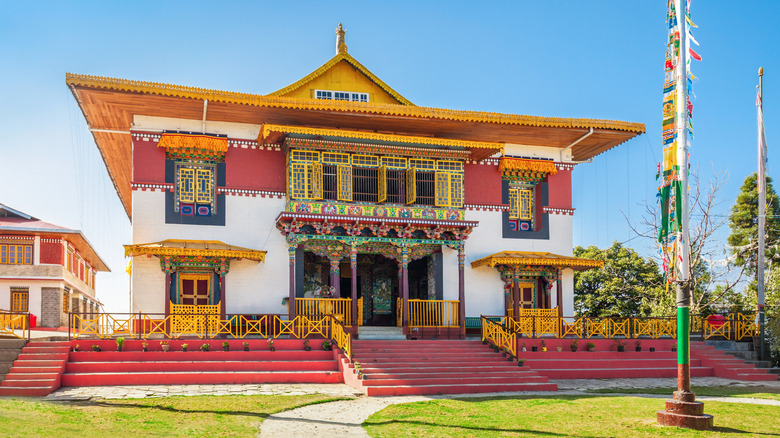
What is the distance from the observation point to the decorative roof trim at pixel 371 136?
76.0 ft

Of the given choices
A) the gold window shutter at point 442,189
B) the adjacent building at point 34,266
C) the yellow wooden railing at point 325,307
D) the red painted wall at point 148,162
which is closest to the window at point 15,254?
the adjacent building at point 34,266

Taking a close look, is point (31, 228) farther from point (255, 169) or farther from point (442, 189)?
point (442, 189)

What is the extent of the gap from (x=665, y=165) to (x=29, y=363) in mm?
15007

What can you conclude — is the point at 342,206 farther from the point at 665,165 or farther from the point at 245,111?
the point at 665,165

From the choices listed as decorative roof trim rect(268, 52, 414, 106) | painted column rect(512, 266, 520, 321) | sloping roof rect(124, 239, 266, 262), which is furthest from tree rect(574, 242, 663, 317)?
sloping roof rect(124, 239, 266, 262)

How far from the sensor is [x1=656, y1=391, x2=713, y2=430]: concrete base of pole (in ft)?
40.1

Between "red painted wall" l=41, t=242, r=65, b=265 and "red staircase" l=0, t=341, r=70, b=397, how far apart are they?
61.6 ft

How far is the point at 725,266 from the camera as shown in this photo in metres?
29.4

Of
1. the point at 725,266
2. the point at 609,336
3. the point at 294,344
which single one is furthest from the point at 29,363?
the point at 725,266

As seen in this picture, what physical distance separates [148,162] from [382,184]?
7.64 m

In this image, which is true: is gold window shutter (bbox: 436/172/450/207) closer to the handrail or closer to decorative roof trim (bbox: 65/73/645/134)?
decorative roof trim (bbox: 65/73/645/134)

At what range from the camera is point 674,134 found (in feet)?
44.5

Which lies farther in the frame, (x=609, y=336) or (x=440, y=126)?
(x=440, y=126)

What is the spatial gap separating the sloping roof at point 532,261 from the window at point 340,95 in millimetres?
7536
